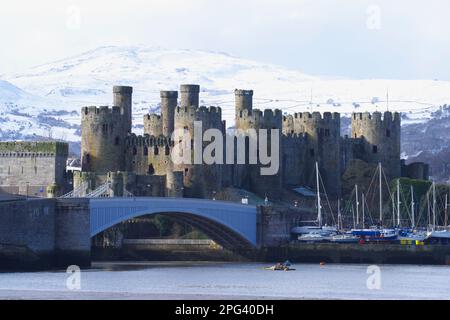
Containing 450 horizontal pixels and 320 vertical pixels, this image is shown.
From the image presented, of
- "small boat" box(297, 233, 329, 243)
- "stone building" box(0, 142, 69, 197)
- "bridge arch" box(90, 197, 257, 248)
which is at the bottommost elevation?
"small boat" box(297, 233, 329, 243)

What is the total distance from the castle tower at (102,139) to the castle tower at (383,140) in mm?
21328

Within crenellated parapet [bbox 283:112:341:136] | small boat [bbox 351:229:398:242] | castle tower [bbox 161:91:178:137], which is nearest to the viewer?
small boat [bbox 351:229:398:242]

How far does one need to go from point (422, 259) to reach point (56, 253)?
76.5 ft

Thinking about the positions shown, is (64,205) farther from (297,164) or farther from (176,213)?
(297,164)

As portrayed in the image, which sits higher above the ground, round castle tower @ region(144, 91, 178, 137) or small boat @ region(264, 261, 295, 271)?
round castle tower @ region(144, 91, 178, 137)

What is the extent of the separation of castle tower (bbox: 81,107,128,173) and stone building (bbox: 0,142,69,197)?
2.68 meters

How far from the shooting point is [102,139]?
130 metres

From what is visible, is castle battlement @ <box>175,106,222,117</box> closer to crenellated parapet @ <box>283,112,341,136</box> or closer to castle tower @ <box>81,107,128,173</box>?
castle tower @ <box>81,107,128,173</box>

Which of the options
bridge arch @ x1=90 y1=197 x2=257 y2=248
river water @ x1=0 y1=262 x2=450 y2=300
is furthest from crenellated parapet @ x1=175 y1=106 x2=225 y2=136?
river water @ x1=0 y1=262 x2=450 y2=300

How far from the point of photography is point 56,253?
10556cm

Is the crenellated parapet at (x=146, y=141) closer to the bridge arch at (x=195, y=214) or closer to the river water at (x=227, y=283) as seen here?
the bridge arch at (x=195, y=214)

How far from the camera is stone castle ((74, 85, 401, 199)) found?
126m

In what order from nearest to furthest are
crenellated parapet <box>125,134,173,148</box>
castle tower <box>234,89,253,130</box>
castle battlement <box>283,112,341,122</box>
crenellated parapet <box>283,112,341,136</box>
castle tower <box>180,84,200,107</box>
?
crenellated parapet <box>125,134,173,148</box>
castle tower <box>234,89,253,130</box>
castle tower <box>180,84,200,107</box>
crenellated parapet <box>283,112,341,136</box>
castle battlement <box>283,112,341,122</box>
